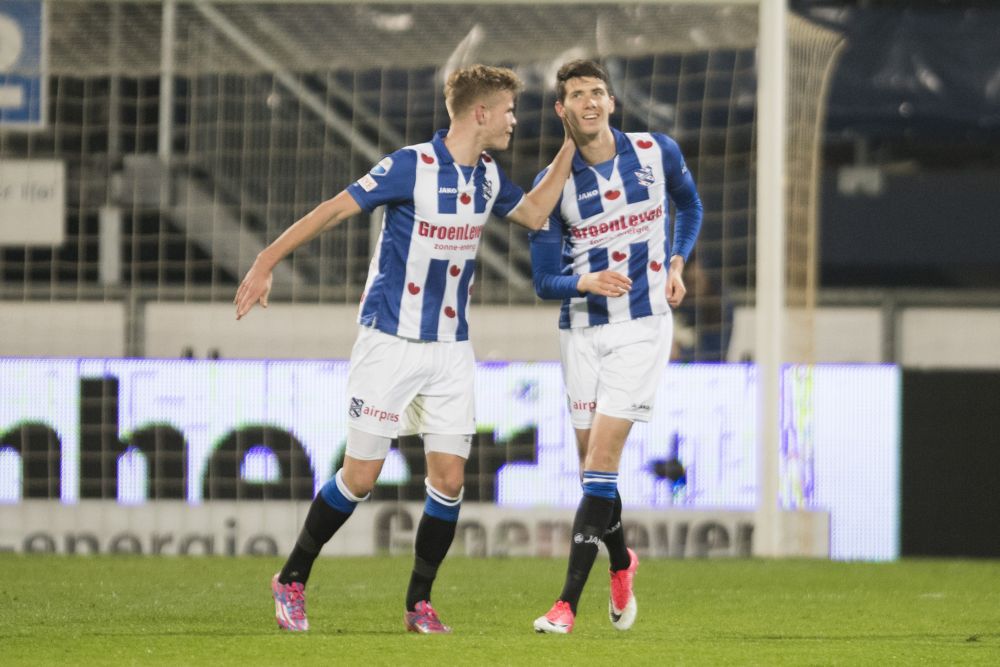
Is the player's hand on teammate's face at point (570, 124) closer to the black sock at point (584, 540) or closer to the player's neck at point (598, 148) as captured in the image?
the player's neck at point (598, 148)

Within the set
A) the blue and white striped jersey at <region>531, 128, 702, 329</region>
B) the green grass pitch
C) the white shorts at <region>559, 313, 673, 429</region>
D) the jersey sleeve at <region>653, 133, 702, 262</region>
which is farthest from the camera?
the jersey sleeve at <region>653, 133, 702, 262</region>

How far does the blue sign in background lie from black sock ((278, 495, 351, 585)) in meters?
4.54

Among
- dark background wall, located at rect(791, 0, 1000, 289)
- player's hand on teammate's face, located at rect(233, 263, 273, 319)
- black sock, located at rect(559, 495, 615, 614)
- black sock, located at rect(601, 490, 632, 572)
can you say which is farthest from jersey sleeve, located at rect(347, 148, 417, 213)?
dark background wall, located at rect(791, 0, 1000, 289)

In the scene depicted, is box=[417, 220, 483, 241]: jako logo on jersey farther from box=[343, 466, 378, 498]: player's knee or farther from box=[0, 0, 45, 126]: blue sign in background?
box=[0, 0, 45, 126]: blue sign in background

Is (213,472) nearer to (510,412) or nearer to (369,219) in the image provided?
(510,412)

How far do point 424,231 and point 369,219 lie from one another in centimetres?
518

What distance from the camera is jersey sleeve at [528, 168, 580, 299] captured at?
5.50 meters

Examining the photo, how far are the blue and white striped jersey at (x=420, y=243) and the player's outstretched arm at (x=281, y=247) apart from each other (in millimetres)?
121

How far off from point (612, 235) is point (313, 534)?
1.35 metres

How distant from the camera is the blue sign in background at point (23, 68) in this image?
9117 mm

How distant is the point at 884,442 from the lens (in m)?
8.67

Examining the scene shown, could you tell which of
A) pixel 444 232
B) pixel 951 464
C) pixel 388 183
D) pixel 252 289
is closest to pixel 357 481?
pixel 252 289

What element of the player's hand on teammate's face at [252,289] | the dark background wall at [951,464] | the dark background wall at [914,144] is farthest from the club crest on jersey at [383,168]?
the dark background wall at [914,144]

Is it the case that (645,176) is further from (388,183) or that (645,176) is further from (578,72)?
(388,183)
